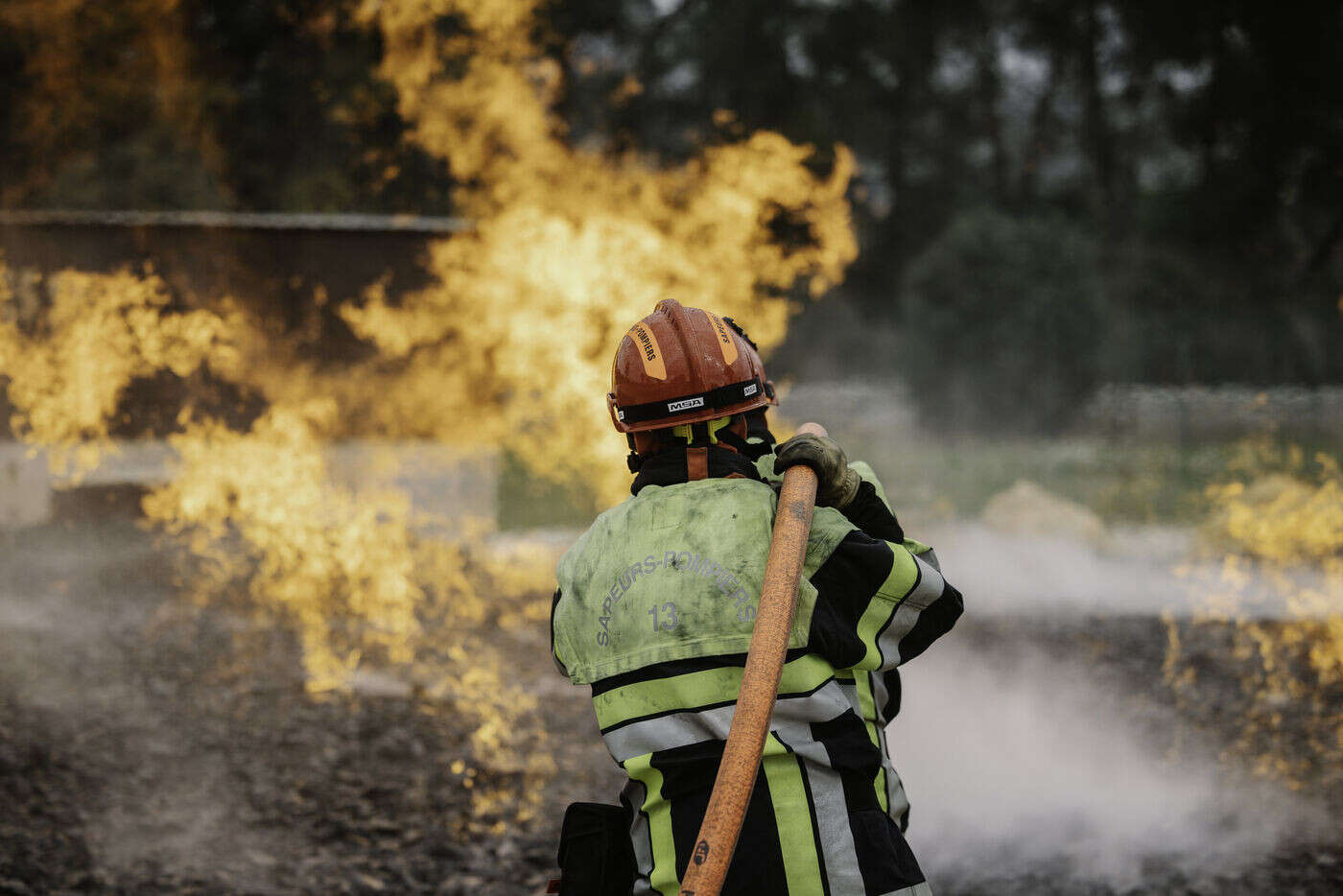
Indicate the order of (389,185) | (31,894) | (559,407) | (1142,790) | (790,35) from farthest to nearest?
(790,35)
(389,185)
(559,407)
(1142,790)
(31,894)

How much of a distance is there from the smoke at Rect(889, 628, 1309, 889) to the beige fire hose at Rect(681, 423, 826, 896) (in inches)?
108

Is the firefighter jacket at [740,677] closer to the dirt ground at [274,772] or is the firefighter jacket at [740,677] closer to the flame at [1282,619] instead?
the dirt ground at [274,772]

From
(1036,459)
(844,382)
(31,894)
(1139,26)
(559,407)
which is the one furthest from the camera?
(844,382)

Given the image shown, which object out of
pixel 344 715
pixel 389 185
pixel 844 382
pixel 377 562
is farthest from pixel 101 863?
pixel 844 382

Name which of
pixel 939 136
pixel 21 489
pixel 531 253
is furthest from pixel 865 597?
pixel 939 136

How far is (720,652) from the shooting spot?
200cm

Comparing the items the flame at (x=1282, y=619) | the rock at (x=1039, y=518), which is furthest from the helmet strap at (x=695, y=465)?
the rock at (x=1039, y=518)

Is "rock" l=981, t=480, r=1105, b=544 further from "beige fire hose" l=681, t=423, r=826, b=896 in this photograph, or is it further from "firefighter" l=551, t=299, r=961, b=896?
"beige fire hose" l=681, t=423, r=826, b=896

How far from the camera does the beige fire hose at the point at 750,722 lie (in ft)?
6.04

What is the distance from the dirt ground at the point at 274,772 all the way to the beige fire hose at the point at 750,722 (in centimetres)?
Result: 269

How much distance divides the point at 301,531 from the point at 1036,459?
1138 centimetres

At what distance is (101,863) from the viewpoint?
4.39 metres

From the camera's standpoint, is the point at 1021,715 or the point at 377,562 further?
the point at 377,562

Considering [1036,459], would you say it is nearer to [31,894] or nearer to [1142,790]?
[1142,790]
